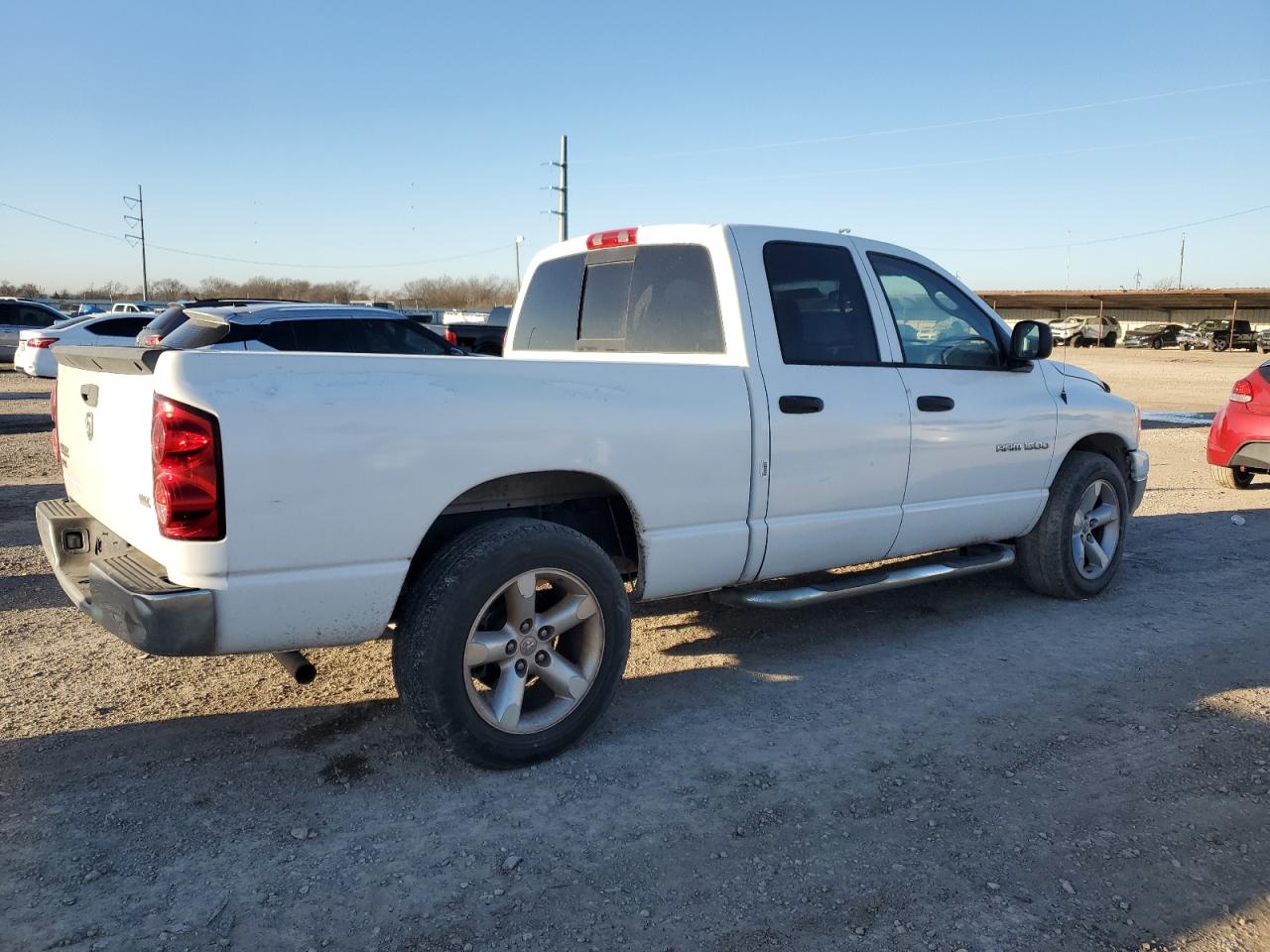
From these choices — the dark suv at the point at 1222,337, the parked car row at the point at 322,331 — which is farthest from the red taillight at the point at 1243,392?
the dark suv at the point at 1222,337

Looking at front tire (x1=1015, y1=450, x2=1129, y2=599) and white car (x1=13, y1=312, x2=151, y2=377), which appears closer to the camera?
front tire (x1=1015, y1=450, x2=1129, y2=599)

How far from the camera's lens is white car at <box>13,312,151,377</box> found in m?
18.6

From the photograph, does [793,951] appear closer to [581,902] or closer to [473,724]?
[581,902]

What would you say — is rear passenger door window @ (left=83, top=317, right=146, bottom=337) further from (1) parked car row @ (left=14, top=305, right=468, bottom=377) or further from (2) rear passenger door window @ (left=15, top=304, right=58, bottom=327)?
(1) parked car row @ (left=14, top=305, right=468, bottom=377)

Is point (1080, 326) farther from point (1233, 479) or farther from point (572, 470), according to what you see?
point (572, 470)

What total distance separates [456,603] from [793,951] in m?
1.52

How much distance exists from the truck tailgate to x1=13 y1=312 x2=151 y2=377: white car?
15756mm

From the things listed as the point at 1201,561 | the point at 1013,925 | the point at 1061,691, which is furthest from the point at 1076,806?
the point at 1201,561

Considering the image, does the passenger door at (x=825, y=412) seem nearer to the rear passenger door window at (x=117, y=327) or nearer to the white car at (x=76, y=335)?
the white car at (x=76, y=335)

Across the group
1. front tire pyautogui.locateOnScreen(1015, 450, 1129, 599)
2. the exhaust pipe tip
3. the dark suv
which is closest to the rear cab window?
the exhaust pipe tip

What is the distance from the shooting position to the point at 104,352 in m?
3.39

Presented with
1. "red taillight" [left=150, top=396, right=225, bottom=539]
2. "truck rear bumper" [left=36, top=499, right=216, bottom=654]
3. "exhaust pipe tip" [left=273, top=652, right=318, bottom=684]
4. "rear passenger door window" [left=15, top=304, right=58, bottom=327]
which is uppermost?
"rear passenger door window" [left=15, top=304, right=58, bottom=327]

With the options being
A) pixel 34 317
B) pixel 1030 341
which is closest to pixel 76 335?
pixel 34 317

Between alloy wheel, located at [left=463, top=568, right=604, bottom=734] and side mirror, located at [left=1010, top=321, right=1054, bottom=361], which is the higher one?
side mirror, located at [left=1010, top=321, right=1054, bottom=361]
